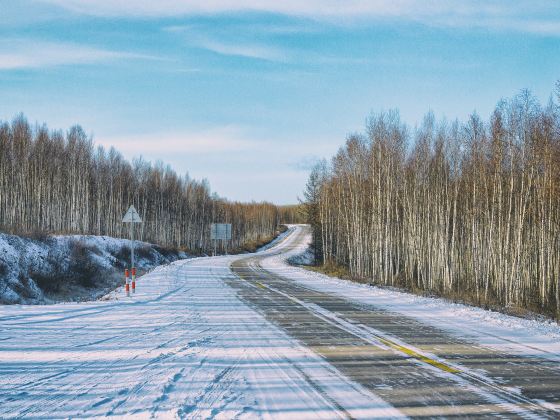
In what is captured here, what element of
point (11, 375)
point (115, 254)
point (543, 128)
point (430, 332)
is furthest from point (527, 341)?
point (115, 254)

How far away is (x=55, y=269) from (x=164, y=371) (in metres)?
23.3

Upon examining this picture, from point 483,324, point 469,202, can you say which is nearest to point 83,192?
point 469,202

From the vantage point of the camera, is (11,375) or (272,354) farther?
(272,354)

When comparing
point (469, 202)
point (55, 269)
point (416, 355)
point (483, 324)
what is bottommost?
point (55, 269)

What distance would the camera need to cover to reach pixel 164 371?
671cm

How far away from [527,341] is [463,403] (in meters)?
4.63

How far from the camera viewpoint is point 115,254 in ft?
125

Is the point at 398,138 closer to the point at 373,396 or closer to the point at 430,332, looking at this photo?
the point at 430,332

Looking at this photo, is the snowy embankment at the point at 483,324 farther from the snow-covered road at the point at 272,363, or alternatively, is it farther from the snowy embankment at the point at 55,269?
the snowy embankment at the point at 55,269

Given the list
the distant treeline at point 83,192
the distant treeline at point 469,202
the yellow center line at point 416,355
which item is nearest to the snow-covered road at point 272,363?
the yellow center line at point 416,355

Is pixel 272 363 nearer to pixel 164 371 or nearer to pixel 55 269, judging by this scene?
pixel 164 371

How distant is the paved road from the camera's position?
17.4 ft

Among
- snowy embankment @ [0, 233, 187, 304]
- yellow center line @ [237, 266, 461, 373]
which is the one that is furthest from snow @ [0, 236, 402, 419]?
snowy embankment @ [0, 233, 187, 304]

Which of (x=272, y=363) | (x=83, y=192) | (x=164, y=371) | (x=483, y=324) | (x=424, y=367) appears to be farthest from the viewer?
(x=83, y=192)
